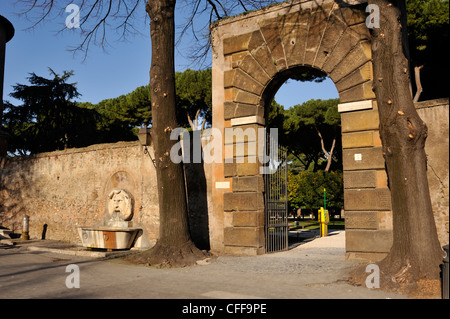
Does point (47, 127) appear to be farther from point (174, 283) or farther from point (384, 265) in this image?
point (384, 265)

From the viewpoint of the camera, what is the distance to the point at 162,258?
8266 mm

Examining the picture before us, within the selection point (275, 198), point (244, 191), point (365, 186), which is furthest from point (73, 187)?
point (365, 186)

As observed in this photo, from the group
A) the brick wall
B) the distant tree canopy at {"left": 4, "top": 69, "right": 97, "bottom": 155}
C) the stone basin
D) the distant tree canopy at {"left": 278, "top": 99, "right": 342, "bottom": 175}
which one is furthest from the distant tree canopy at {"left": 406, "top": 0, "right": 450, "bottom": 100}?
the distant tree canopy at {"left": 4, "top": 69, "right": 97, "bottom": 155}

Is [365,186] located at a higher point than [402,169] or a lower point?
lower

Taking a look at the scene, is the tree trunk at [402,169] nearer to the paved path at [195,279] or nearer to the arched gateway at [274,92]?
the paved path at [195,279]

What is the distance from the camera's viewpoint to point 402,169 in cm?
589

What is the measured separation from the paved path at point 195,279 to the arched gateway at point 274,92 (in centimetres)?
99

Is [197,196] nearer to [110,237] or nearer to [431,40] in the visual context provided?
[110,237]

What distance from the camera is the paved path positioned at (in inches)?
212

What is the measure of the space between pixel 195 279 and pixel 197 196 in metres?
4.03

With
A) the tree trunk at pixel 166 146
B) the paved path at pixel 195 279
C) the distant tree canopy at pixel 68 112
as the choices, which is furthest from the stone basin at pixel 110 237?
the distant tree canopy at pixel 68 112

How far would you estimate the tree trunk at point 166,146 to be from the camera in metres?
8.57
